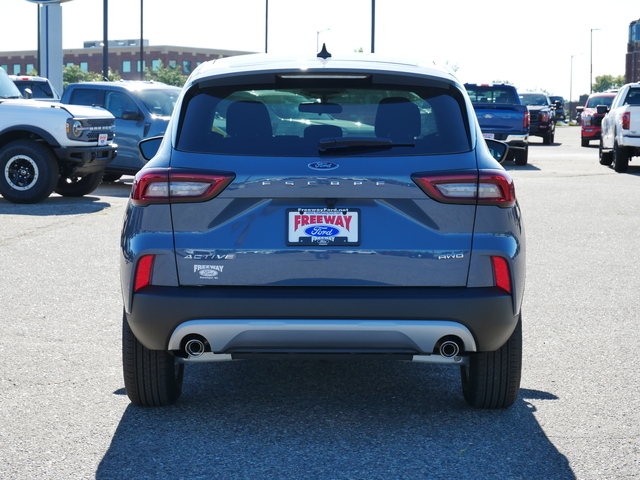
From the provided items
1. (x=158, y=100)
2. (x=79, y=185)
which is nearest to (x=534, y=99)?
(x=158, y=100)

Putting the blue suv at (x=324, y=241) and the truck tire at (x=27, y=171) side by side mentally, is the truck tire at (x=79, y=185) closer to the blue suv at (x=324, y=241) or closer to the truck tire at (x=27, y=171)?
the truck tire at (x=27, y=171)

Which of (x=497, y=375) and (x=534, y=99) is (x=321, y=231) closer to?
(x=497, y=375)

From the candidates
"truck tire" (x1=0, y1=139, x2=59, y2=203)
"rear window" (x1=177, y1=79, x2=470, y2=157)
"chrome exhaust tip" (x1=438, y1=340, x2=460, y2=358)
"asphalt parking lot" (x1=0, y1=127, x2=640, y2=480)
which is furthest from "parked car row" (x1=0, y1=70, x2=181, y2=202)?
"chrome exhaust tip" (x1=438, y1=340, x2=460, y2=358)

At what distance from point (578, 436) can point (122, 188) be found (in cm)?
1552

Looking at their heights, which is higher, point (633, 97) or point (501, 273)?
point (633, 97)

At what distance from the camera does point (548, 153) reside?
31.0m

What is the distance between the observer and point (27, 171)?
1494 centimetres

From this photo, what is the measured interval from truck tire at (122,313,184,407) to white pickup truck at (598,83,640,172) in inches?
717

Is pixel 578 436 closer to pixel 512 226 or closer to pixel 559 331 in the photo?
pixel 512 226

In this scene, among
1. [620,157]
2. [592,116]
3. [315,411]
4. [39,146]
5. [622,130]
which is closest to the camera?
[315,411]

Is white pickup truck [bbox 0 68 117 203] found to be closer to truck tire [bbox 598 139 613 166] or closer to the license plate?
the license plate

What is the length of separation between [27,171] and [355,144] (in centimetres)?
1187

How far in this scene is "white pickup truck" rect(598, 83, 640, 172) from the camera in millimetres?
20984

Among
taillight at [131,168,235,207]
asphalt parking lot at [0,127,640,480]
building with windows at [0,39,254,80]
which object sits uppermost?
building with windows at [0,39,254,80]
